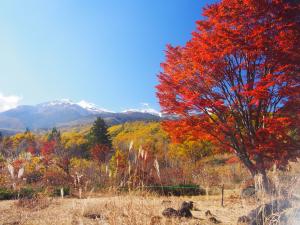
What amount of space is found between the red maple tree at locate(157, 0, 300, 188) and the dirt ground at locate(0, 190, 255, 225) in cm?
223

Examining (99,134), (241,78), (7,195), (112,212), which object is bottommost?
(7,195)

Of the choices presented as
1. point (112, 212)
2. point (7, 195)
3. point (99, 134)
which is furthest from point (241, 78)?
A: point (99, 134)

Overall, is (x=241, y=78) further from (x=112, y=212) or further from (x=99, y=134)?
(x=99, y=134)

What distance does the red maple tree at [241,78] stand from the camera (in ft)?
31.8

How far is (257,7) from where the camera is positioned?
10023mm

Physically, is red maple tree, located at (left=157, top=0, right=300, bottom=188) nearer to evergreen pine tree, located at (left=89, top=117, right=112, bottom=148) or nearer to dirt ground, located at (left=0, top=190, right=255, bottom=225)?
dirt ground, located at (left=0, top=190, right=255, bottom=225)

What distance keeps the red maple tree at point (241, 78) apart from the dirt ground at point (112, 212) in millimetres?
2229

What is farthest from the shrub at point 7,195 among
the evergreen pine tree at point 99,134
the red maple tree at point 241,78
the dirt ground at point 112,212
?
the evergreen pine tree at point 99,134

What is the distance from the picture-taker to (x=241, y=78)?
36.1 feet

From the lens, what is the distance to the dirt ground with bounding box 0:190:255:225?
466 cm

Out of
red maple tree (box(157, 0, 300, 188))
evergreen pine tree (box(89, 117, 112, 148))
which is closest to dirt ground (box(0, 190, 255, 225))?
red maple tree (box(157, 0, 300, 188))

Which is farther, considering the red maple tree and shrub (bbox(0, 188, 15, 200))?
shrub (bbox(0, 188, 15, 200))

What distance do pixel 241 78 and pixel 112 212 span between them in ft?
25.3

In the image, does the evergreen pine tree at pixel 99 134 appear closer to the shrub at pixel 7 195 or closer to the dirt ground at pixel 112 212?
the shrub at pixel 7 195
